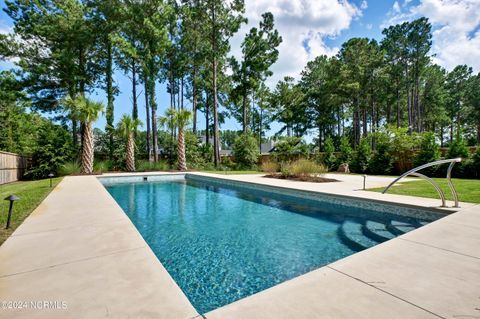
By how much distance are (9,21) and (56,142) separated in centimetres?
921

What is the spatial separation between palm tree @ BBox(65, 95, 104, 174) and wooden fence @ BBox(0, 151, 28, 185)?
9.13ft

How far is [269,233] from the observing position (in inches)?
176

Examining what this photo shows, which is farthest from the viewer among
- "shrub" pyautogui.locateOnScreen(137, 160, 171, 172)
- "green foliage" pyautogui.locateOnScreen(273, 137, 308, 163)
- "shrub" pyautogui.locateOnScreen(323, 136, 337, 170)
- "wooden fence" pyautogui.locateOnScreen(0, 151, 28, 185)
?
"green foliage" pyautogui.locateOnScreen(273, 137, 308, 163)

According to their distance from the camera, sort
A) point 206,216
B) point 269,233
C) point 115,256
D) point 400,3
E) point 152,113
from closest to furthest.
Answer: point 115,256
point 269,233
point 206,216
point 400,3
point 152,113

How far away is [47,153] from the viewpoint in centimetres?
1279

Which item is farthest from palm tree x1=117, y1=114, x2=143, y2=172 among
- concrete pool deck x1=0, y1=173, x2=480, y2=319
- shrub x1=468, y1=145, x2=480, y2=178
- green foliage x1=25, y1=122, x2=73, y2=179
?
shrub x1=468, y1=145, x2=480, y2=178

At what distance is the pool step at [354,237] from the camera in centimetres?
377

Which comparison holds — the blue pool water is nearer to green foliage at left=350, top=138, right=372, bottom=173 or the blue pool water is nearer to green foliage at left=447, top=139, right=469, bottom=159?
green foliage at left=447, top=139, right=469, bottom=159

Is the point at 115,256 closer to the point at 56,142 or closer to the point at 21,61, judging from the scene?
the point at 56,142

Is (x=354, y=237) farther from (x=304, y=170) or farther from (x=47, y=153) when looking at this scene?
(x=47, y=153)

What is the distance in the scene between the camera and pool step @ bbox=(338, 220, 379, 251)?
377 cm

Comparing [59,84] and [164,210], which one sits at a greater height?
[59,84]

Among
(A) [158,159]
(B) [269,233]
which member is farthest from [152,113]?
(B) [269,233]

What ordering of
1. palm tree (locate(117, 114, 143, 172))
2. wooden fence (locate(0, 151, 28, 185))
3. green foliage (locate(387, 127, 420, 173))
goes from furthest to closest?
palm tree (locate(117, 114, 143, 172)) < green foliage (locate(387, 127, 420, 173)) < wooden fence (locate(0, 151, 28, 185))
